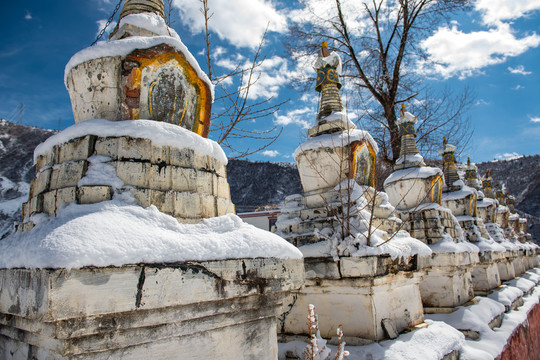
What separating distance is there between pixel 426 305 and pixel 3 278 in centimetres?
572

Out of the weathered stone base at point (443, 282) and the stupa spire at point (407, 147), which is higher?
the stupa spire at point (407, 147)

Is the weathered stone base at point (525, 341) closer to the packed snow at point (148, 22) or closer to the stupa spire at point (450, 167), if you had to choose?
the stupa spire at point (450, 167)

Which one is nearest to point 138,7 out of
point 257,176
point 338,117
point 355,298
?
point 338,117

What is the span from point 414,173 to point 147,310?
578cm

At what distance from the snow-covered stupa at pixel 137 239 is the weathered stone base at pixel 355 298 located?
4.28ft

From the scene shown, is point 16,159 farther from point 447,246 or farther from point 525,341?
point 525,341

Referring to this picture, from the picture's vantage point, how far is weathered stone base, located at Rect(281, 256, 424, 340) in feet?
10.7

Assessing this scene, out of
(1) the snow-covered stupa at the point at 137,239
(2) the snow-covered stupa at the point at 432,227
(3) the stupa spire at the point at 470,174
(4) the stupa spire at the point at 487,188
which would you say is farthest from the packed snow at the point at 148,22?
(4) the stupa spire at the point at 487,188

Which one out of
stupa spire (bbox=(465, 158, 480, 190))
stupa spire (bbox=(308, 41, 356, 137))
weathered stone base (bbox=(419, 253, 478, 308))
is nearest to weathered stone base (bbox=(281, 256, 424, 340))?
stupa spire (bbox=(308, 41, 356, 137))

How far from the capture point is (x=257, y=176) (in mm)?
54125

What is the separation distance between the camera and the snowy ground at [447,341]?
305 centimetres

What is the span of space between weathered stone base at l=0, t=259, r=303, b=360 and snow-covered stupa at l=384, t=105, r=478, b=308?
3.53 m

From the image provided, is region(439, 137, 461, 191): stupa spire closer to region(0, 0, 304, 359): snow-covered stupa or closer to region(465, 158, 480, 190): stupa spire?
region(465, 158, 480, 190): stupa spire

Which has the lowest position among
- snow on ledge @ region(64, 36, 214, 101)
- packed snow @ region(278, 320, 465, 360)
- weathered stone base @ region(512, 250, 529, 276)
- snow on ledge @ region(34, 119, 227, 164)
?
weathered stone base @ region(512, 250, 529, 276)
